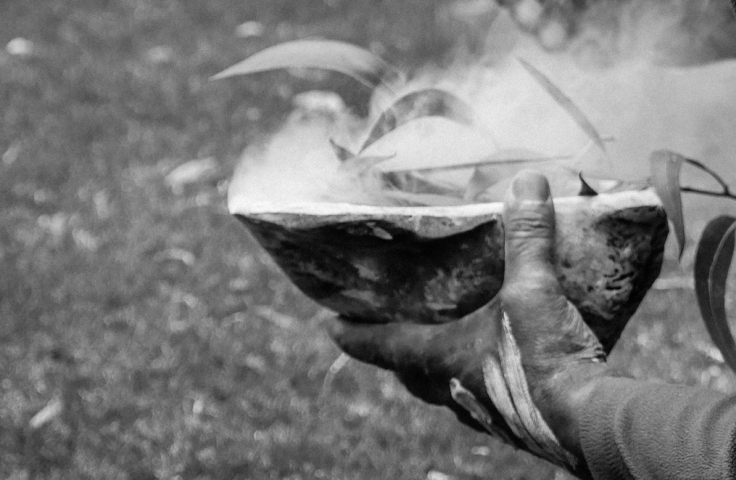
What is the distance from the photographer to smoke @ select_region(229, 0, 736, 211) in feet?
4.49

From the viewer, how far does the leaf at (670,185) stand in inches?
44.3

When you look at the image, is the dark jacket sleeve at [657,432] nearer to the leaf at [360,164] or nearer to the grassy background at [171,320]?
the leaf at [360,164]

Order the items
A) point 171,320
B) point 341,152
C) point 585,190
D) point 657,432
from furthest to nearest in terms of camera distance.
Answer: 1. point 171,320
2. point 341,152
3. point 585,190
4. point 657,432

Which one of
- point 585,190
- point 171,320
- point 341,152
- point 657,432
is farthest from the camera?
point 171,320

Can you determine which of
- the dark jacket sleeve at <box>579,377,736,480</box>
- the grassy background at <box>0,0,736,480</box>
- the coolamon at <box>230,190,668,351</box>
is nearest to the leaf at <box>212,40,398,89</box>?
the coolamon at <box>230,190,668,351</box>

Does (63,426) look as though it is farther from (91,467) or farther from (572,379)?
(572,379)

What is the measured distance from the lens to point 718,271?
51.2 inches

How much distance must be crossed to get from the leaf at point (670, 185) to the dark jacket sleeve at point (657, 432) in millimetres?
177

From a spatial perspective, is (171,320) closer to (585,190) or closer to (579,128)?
(579,128)

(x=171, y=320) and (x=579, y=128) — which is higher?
(x=579, y=128)

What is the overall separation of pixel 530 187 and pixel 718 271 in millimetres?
315

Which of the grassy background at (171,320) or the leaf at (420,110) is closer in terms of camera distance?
the leaf at (420,110)

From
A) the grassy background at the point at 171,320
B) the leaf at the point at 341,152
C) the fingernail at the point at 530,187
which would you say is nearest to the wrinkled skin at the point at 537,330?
the fingernail at the point at 530,187

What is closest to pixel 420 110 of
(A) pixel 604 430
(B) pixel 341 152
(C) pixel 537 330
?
(B) pixel 341 152
